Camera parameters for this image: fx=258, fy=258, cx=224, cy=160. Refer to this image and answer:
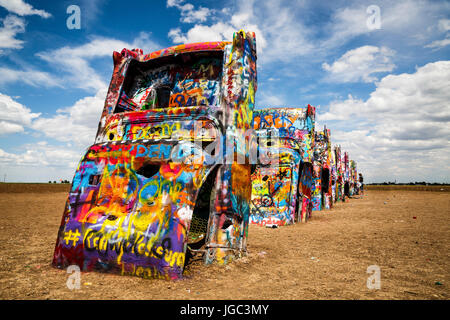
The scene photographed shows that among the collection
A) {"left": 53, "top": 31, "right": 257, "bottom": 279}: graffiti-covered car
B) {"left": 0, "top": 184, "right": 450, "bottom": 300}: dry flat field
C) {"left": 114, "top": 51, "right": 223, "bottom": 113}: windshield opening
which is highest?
{"left": 114, "top": 51, "right": 223, "bottom": 113}: windshield opening

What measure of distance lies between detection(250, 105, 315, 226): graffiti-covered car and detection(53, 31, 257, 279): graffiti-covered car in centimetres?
496

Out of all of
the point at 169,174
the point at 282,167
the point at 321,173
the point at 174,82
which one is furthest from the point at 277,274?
the point at 321,173

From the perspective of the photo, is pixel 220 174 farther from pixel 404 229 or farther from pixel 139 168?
pixel 404 229

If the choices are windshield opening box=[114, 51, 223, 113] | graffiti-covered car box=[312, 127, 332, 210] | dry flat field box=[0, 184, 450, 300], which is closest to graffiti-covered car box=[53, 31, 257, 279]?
windshield opening box=[114, 51, 223, 113]

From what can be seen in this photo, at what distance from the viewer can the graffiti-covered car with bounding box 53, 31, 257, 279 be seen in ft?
12.1

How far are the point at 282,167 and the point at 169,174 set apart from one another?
6873 mm

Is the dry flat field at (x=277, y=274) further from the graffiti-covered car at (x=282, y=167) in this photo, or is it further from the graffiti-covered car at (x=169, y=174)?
the graffiti-covered car at (x=282, y=167)

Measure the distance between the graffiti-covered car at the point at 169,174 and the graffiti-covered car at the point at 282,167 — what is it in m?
4.96

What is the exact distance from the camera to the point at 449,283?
11.9 ft

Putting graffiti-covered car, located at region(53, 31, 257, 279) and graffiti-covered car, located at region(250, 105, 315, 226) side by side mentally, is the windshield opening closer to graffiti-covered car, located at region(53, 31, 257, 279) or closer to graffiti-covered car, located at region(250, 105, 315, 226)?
graffiti-covered car, located at region(53, 31, 257, 279)

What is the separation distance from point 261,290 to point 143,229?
5.99 ft

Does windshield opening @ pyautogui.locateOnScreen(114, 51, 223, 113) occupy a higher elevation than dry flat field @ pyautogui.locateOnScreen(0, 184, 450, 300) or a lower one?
higher

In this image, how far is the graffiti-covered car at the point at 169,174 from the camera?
3693mm
